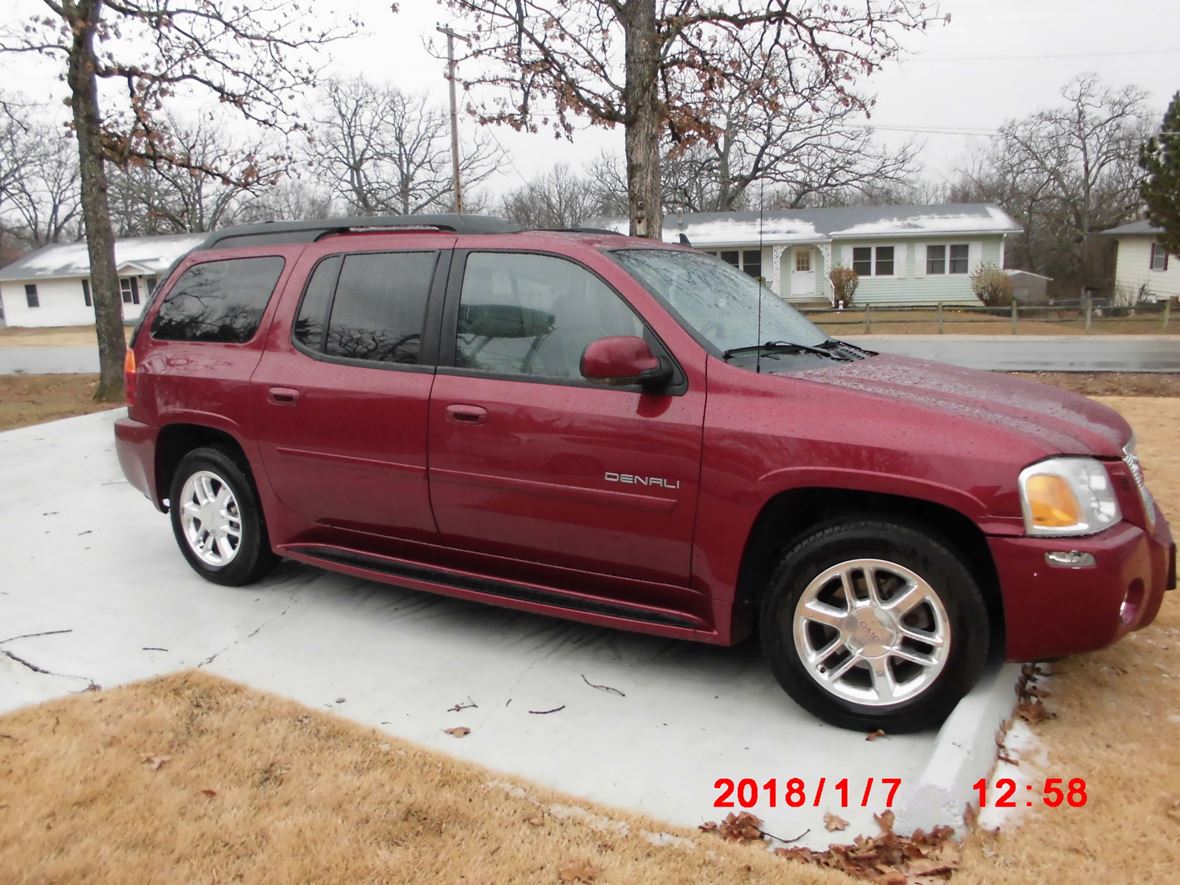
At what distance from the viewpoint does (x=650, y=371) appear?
3441mm

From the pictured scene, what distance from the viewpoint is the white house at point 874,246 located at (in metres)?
36.1

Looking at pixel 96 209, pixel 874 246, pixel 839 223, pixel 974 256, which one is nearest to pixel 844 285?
pixel 874 246

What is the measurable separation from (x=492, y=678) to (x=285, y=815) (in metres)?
1.19

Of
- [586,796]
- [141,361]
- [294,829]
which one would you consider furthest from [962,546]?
[141,361]

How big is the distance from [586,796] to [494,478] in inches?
53.8

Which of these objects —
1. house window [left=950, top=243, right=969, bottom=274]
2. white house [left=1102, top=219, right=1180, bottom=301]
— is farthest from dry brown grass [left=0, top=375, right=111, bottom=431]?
white house [left=1102, top=219, right=1180, bottom=301]

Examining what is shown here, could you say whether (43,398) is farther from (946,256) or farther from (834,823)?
(946,256)

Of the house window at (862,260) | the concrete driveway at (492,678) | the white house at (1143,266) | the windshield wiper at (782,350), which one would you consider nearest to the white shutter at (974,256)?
the house window at (862,260)

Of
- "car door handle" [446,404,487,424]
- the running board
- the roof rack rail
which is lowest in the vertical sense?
the running board

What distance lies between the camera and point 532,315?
3924mm

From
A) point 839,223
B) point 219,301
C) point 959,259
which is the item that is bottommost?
point 219,301

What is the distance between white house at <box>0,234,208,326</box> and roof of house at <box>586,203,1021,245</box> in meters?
23.6

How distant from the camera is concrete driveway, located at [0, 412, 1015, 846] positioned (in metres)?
3.04
